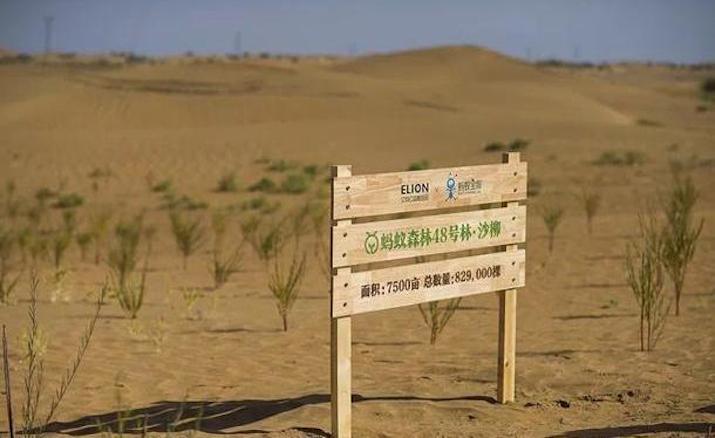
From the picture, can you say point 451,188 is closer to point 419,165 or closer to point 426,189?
point 426,189

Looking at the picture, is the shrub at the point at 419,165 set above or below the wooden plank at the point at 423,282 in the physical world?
above

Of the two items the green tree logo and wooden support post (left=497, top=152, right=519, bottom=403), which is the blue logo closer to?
wooden support post (left=497, top=152, right=519, bottom=403)

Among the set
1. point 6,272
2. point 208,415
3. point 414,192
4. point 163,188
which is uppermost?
point 163,188

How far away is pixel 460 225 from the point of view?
639 centimetres

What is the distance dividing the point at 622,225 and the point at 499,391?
8590mm

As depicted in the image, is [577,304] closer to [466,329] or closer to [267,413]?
[466,329]

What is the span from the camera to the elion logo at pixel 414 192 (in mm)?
6031

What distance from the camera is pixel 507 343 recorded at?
6676 millimetres

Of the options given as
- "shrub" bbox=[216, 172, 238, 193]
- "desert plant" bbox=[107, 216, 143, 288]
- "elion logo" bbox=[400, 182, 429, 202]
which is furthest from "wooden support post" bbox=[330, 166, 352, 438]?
"shrub" bbox=[216, 172, 238, 193]

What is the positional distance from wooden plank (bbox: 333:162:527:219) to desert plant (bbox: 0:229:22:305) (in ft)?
16.3

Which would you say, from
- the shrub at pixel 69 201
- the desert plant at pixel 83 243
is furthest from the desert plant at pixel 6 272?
the shrub at pixel 69 201

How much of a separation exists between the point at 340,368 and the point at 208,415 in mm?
1268

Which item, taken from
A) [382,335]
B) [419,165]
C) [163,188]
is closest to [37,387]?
[382,335]

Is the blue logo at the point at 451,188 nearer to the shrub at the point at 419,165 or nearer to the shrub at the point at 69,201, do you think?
the shrub at the point at 69,201
